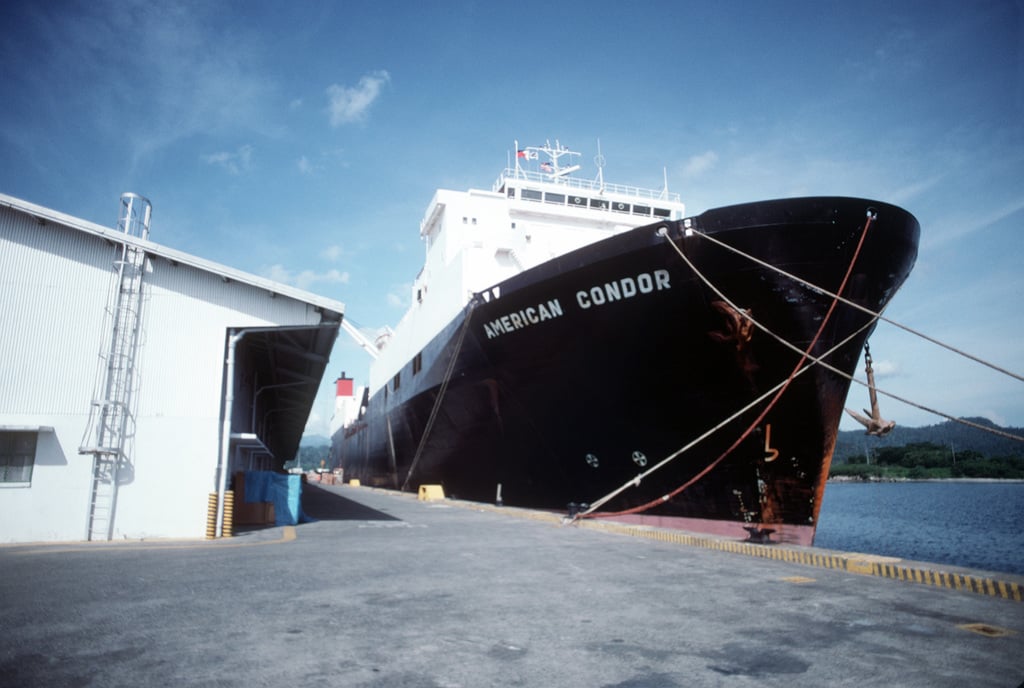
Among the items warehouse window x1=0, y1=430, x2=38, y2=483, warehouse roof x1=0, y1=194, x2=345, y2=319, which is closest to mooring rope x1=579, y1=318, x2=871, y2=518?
warehouse roof x1=0, y1=194, x2=345, y2=319

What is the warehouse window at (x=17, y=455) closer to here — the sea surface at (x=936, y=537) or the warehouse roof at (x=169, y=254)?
the warehouse roof at (x=169, y=254)

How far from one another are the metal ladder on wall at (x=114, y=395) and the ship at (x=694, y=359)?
7.06m

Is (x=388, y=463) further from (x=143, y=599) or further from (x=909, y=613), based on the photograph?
(x=909, y=613)

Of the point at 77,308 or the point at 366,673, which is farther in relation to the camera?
the point at 77,308

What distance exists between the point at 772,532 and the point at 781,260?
4.52 meters

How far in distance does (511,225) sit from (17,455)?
13.3m

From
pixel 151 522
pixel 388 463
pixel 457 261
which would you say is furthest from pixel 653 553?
pixel 388 463

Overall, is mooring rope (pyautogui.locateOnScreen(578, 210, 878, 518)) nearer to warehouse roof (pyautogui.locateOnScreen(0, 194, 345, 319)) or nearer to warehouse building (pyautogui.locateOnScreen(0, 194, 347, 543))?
warehouse roof (pyautogui.locateOnScreen(0, 194, 345, 319))

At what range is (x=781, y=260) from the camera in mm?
9609

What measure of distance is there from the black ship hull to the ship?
0.08 ft

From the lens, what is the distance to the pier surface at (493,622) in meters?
3.64

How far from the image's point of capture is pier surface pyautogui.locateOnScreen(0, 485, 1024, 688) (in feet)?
11.9

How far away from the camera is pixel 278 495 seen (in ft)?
47.2

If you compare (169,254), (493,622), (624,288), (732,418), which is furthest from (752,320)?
(169,254)
